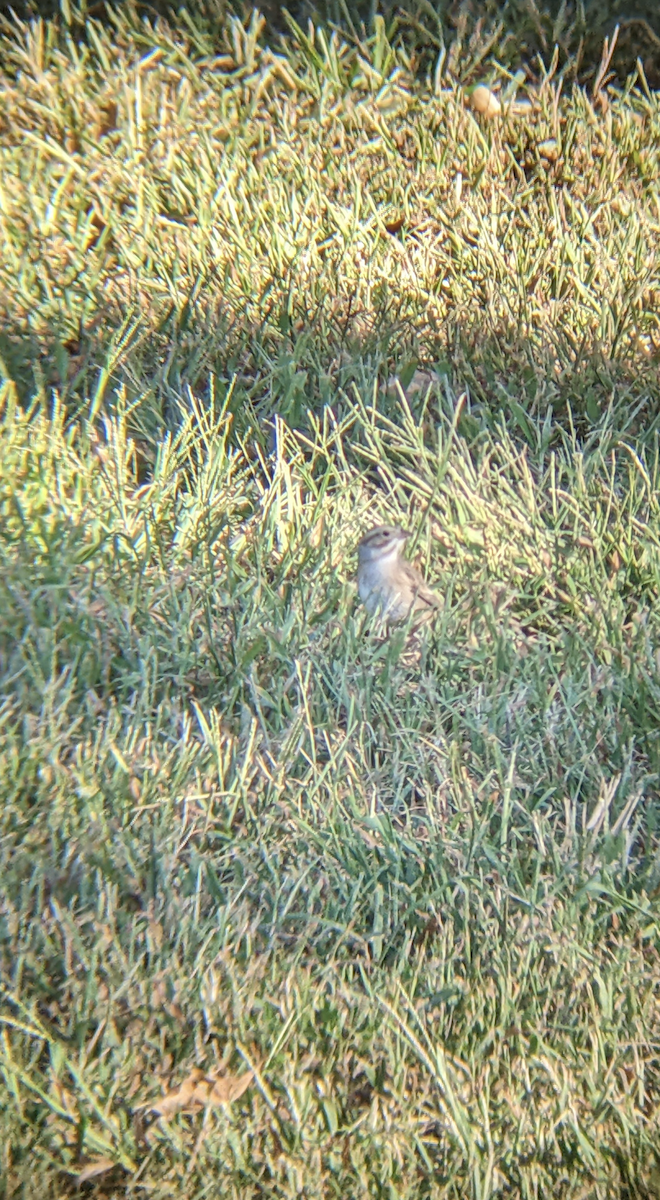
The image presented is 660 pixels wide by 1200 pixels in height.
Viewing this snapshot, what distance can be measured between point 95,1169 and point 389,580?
2.06 metres

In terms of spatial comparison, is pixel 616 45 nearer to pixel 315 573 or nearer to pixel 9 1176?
pixel 315 573

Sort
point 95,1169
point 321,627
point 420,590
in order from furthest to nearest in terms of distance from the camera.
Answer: point 420,590, point 321,627, point 95,1169

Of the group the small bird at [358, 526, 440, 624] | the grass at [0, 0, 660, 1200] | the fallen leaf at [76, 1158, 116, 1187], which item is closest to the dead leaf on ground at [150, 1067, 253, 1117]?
the grass at [0, 0, 660, 1200]

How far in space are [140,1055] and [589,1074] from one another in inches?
41.5

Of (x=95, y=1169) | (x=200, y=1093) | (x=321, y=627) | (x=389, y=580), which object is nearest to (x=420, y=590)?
(x=389, y=580)

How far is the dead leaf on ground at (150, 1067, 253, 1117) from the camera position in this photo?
2676 mm

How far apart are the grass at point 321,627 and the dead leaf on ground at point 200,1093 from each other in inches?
0.9

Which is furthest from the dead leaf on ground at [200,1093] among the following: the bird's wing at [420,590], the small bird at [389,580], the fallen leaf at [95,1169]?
the bird's wing at [420,590]

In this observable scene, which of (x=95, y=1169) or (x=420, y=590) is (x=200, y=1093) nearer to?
(x=95, y=1169)

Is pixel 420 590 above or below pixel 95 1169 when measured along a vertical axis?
above

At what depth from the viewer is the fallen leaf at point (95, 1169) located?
2.61m

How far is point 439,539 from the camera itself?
174 inches

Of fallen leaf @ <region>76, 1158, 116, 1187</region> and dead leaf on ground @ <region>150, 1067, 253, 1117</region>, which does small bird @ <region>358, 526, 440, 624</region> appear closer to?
dead leaf on ground @ <region>150, 1067, 253, 1117</region>

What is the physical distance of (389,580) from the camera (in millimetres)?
3990
